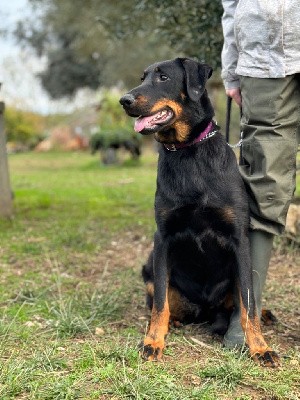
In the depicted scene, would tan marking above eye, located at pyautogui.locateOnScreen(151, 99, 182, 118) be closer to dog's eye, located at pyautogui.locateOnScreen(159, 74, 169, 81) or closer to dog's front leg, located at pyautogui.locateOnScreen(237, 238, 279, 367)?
dog's eye, located at pyautogui.locateOnScreen(159, 74, 169, 81)

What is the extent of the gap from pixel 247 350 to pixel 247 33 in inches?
68.6

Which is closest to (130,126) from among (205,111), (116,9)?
(116,9)

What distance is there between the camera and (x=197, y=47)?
616 cm

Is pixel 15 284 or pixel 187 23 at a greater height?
pixel 187 23

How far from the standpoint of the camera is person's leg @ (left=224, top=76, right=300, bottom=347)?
11.2ft

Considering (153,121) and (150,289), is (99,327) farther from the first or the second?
(153,121)

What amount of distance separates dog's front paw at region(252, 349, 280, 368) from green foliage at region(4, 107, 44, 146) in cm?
2589

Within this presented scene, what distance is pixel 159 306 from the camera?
11.3 ft

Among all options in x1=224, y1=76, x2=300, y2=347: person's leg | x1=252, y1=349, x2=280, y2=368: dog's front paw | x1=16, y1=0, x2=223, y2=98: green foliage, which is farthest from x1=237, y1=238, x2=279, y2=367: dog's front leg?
x1=16, y1=0, x2=223, y2=98: green foliage

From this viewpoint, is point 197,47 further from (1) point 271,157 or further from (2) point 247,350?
(2) point 247,350

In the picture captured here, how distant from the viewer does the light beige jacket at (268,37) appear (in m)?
3.31

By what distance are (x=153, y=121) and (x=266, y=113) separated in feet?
2.15

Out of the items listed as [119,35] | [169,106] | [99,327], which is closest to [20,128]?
[119,35]

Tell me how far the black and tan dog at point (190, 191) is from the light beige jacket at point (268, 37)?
0.86 feet
